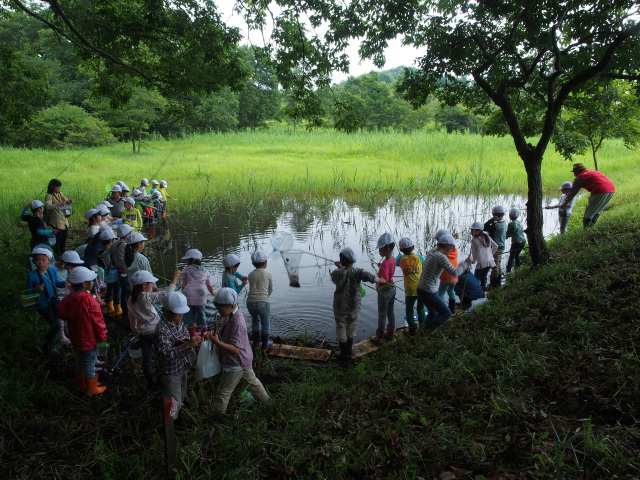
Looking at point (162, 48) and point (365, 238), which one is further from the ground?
point (162, 48)

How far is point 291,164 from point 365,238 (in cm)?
1284

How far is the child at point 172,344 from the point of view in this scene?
3578mm


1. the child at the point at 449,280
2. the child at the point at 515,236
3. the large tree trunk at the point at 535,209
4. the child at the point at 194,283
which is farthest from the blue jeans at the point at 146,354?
the child at the point at 515,236

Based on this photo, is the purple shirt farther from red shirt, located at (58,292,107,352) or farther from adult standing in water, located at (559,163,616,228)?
adult standing in water, located at (559,163,616,228)

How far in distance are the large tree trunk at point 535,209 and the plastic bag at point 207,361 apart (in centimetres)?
493

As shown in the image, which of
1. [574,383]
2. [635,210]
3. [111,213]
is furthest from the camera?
[111,213]

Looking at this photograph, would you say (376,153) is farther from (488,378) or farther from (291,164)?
(488,378)

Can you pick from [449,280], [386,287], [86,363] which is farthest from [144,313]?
[449,280]

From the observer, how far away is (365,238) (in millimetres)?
10773

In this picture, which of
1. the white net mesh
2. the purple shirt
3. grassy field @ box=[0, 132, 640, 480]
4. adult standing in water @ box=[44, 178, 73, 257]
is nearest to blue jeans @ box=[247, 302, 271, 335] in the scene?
grassy field @ box=[0, 132, 640, 480]

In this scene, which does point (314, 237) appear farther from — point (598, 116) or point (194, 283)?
point (598, 116)

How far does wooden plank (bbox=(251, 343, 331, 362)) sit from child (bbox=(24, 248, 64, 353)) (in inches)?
105

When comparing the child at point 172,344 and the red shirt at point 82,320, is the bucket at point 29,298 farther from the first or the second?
the child at point 172,344

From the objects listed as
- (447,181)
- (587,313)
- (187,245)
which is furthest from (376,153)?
(587,313)
